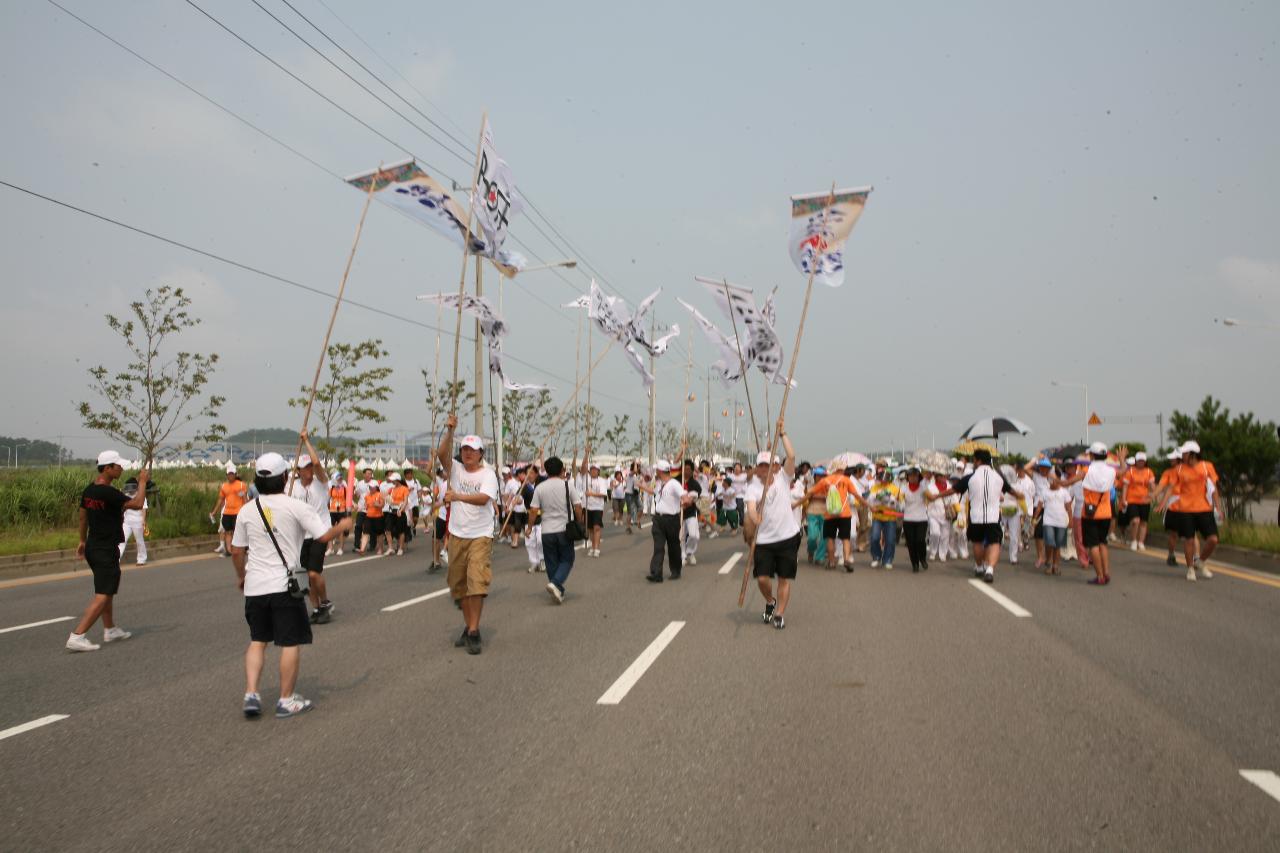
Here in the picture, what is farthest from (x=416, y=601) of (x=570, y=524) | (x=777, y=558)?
(x=777, y=558)

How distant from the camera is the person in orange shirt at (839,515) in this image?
13039mm

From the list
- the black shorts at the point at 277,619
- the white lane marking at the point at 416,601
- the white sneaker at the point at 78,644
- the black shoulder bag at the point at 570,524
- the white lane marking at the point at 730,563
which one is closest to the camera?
the black shorts at the point at 277,619

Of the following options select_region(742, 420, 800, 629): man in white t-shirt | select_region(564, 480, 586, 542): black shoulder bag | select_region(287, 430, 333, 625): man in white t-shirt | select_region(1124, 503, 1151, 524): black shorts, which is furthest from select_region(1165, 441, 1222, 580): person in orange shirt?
select_region(287, 430, 333, 625): man in white t-shirt

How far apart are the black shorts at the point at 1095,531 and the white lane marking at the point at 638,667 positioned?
20.7ft

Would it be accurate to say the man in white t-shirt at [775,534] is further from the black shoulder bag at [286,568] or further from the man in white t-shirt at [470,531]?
the black shoulder bag at [286,568]

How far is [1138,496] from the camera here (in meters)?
15.7

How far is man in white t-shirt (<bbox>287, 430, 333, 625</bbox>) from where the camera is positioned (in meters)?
9.19

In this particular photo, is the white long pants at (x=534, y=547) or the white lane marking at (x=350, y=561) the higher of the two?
the white long pants at (x=534, y=547)

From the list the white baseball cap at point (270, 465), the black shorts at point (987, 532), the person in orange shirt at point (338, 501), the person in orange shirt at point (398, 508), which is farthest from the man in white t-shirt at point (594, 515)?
the white baseball cap at point (270, 465)

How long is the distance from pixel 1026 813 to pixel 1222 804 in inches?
35.6

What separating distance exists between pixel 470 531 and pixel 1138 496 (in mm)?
13136

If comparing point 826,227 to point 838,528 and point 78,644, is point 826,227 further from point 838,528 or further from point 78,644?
point 78,644

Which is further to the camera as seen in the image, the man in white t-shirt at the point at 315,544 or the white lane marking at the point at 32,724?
the man in white t-shirt at the point at 315,544

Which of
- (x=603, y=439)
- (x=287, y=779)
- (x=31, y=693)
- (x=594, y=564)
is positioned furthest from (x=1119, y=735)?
(x=603, y=439)
